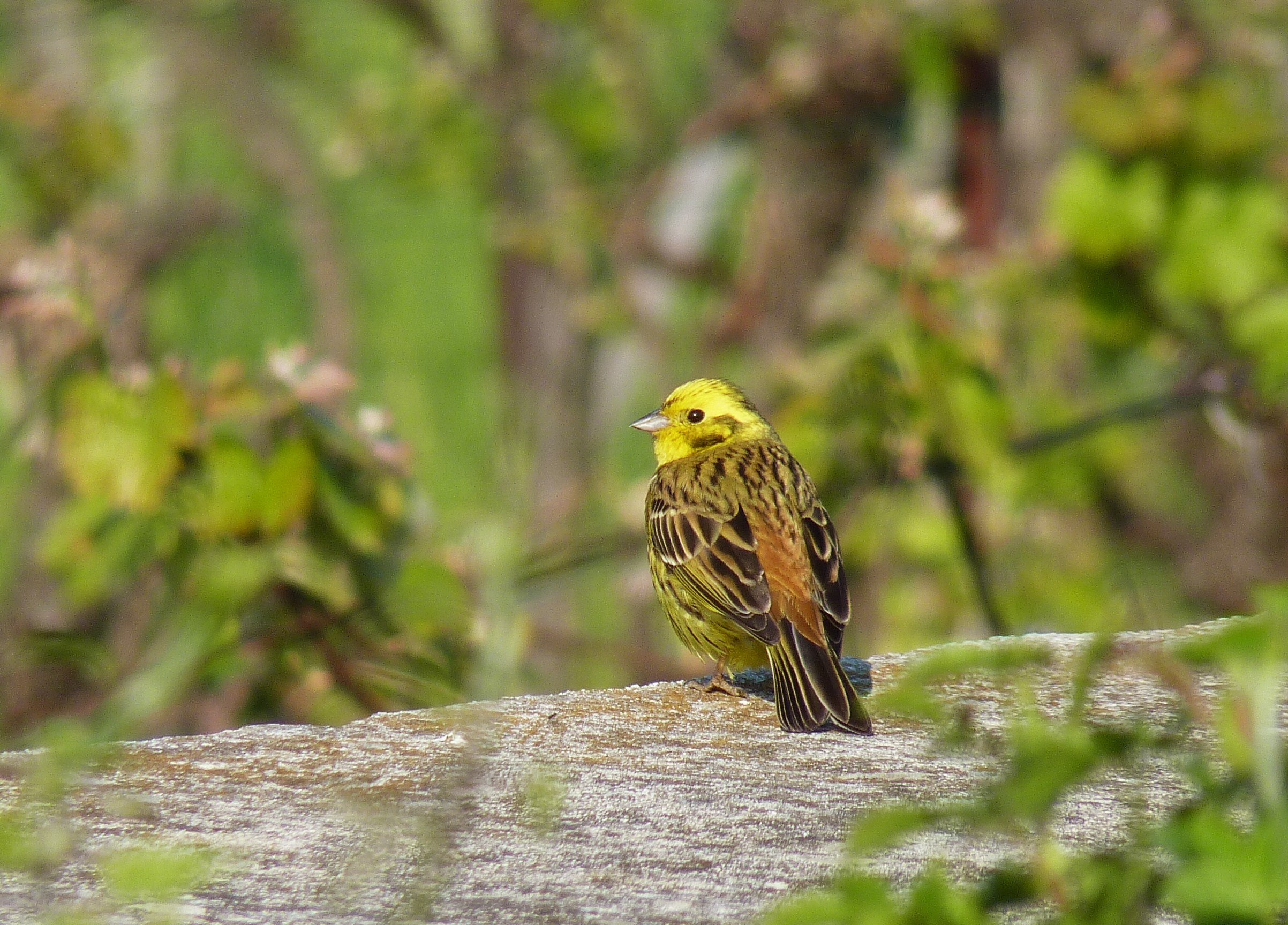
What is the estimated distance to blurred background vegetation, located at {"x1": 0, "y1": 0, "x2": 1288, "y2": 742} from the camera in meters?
4.25

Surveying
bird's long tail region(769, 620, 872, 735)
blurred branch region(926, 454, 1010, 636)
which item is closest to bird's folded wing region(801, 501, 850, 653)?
bird's long tail region(769, 620, 872, 735)

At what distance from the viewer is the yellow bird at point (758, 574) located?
10.0 ft

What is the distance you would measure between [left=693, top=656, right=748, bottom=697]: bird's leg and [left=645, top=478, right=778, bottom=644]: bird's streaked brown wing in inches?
5.2

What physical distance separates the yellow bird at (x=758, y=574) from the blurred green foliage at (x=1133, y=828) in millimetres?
1133

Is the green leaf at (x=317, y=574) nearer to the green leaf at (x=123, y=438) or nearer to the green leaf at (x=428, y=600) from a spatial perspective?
the green leaf at (x=428, y=600)

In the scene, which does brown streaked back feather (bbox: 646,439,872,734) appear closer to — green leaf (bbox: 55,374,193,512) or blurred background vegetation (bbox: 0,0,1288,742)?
blurred background vegetation (bbox: 0,0,1288,742)

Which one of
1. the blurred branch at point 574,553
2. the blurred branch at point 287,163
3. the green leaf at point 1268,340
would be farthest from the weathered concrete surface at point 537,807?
the blurred branch at point 287,163

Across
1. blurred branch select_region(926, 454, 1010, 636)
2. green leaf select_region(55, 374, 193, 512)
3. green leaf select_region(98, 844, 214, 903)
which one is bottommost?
blurred branch select_region(926, 454, 1010, 636)

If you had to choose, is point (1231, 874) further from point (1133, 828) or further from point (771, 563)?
point (771, 563)

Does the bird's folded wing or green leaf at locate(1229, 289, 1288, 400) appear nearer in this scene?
the bird's folded wing

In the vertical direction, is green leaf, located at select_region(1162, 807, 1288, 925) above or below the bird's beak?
below

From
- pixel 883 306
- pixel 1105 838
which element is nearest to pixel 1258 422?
pixel 883 306

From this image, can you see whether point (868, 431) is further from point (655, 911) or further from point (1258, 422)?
point (655, 911)

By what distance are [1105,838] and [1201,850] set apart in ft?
1.98
